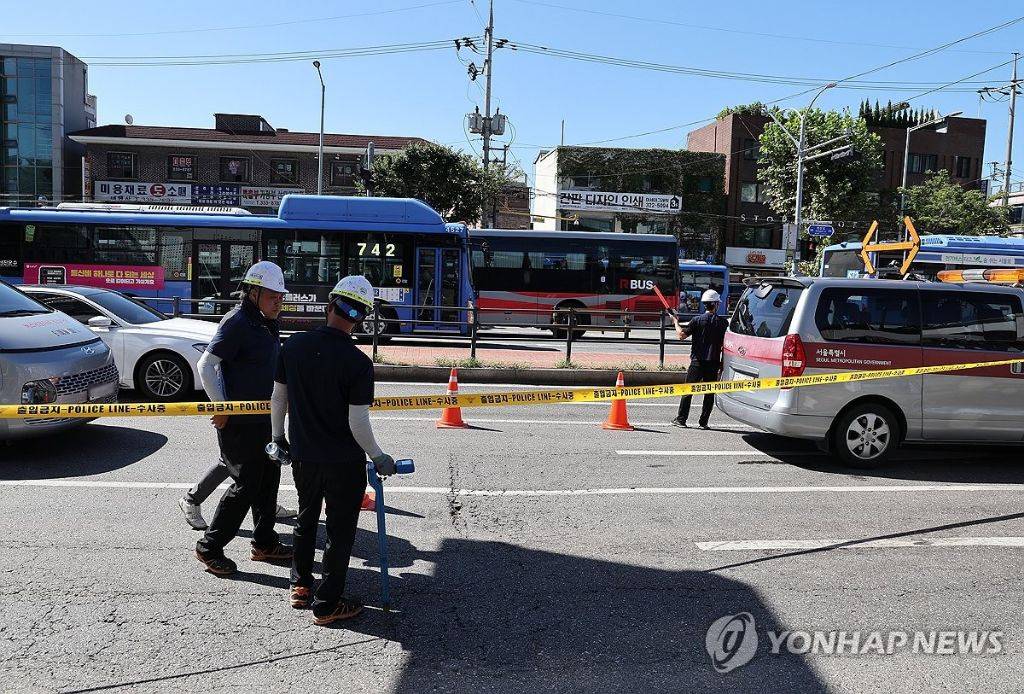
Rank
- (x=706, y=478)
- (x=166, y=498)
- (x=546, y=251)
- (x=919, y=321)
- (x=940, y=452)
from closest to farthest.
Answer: (x=166, y=498), (x=706, y=478), (x=919, y=321), (x=940, y=452), (x=546, y=251)

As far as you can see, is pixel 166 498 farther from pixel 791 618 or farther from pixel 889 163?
pixel 889 163

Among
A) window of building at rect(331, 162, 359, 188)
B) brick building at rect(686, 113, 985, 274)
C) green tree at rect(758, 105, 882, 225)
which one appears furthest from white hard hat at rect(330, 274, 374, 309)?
brick building at rect(686, 113, 985, 274)

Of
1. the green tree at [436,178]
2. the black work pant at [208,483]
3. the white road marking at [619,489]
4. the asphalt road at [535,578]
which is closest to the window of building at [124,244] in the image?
the asphalt road at [535,578]

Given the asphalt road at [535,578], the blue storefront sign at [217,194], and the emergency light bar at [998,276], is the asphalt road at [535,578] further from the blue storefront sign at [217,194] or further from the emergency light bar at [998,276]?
the blue storefront sign at [217,194]

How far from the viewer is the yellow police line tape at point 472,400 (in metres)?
5.48

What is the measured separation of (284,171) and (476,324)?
122 feet

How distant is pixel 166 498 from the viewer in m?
6.23

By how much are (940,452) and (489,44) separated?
35151 mm

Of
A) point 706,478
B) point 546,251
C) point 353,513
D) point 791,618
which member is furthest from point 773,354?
point 546,251

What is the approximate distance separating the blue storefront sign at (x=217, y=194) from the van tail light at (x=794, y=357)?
4464cm

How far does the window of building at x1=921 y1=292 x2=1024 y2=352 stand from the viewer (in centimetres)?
797

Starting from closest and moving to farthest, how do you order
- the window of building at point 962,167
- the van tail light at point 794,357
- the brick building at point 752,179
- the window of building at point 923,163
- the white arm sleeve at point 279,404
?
the white arm sleeve at point 279,404 → the van tail light at point 794,357 → the brick building at point 752,179 → the window of building at point 923,163 → the window of building at point 962,167

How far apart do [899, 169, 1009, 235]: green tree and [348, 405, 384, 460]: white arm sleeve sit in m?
43.7

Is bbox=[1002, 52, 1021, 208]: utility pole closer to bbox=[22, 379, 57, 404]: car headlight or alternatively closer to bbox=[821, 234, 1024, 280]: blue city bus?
bbox=[821, 234, 1024, 280]: blue city bus
